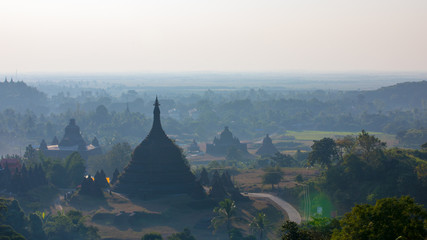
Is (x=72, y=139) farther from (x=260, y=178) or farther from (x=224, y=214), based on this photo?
(x=224, y=214)

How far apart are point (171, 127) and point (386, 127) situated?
2150 inches

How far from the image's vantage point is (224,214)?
54969 millimetres

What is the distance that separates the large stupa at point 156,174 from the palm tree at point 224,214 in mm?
6646

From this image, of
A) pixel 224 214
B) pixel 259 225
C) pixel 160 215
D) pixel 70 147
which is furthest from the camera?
pixel 70 147

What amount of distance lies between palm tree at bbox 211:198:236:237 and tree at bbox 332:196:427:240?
2445 cm

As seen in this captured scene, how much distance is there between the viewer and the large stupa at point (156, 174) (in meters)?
62.8

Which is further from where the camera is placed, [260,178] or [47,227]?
[260,178]

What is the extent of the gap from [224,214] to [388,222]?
2716 centimetres

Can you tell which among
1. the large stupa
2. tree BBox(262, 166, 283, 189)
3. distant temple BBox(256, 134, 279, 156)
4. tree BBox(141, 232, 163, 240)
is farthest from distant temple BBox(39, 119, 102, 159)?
tree BBox(141, 232, 163, 240)

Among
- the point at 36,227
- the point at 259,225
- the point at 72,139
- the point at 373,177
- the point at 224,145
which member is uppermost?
the point at 373,177

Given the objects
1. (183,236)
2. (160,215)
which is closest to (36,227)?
(160,215)

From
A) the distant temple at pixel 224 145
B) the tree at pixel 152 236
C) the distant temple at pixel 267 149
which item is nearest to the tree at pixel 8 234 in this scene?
the tree at pixel 152 236

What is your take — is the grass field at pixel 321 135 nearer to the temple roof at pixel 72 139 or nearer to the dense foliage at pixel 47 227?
the temple roof at pixel 72 139

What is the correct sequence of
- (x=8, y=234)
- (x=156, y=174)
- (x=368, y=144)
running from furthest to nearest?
(x=368, y=144) → (x=156, y=174) → (x=8, y=234)
